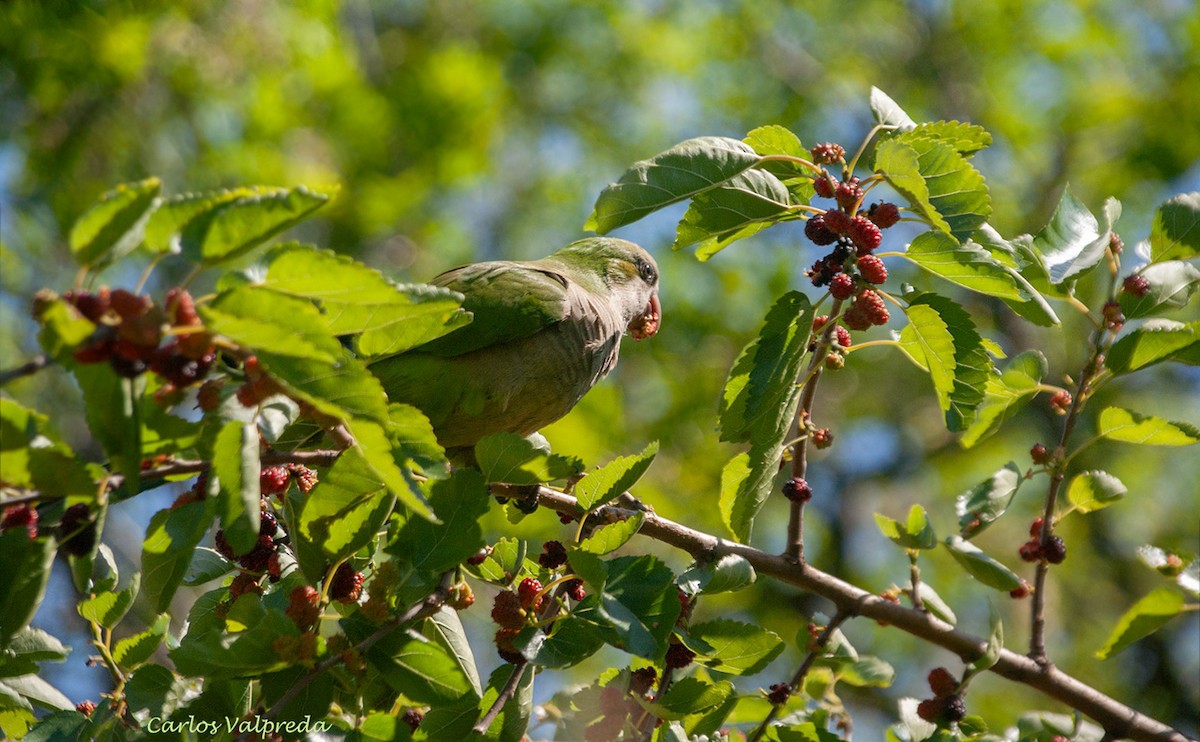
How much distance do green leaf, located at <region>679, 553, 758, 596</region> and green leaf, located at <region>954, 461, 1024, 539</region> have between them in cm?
52

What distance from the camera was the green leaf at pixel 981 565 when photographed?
7.27ft

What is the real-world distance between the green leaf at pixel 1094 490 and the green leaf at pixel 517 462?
1181 mm

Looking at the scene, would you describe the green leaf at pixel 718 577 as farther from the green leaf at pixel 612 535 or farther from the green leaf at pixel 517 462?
the green leaf at pixel 517 462

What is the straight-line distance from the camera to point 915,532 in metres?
2.25

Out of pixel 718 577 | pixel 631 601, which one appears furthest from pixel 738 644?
pixel 631 601

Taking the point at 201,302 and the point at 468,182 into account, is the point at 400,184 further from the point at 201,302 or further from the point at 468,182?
the point at 201,302

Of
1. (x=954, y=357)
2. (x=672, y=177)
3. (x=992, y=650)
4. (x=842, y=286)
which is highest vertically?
(x=672, y=177)

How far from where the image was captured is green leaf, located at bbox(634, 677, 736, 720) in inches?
79.4

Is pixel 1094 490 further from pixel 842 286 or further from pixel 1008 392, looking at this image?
pixel 842 286

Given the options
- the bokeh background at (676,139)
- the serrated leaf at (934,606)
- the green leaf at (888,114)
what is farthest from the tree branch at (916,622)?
the bokeh background at (676,139)

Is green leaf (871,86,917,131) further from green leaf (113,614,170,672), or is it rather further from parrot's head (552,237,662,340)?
green leaf (113,614,170,672)

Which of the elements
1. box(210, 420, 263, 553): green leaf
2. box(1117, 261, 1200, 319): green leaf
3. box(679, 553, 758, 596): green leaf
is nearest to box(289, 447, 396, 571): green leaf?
box(210, 420, 263, 553): green leaf

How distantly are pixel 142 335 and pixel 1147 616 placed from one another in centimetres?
202

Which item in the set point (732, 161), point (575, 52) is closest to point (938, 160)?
point (732, 161)
